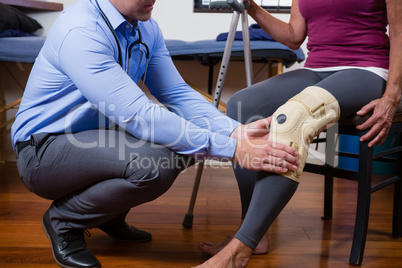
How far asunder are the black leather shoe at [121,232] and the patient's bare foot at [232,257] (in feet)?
1.50

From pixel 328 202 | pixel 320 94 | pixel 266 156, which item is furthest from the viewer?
pixel 328 202

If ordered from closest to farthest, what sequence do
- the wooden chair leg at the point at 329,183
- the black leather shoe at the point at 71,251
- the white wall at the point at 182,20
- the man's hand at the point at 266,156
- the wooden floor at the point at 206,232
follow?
1. the man's hand at the point at 266,156
2. the black leather shoe at the point at 71,251
3. the wooden floor at the point at 206,232
4. the wooden chair leg at the point at 329,183
5. the white wall at the point at 182,20

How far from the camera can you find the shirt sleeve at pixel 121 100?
1186 millimetres

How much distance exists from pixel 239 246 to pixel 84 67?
598 millimetres

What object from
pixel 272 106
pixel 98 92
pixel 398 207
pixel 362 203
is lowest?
pixel 398 207

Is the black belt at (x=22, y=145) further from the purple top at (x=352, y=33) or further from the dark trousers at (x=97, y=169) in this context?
the purple top at (x=352, y=33)

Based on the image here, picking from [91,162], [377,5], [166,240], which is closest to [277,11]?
[377,5]

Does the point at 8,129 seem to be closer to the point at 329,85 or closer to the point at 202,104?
the point at 202,104

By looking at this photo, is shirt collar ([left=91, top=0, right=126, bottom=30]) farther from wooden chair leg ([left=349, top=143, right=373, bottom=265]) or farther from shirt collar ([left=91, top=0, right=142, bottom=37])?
wooden chair leg ([left=349, top=143, right=373, bottom=265])

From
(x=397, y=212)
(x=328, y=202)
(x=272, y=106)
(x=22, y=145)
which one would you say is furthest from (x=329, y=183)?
(x=22, y=145)

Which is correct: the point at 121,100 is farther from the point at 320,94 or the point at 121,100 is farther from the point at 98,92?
the point at 320,94

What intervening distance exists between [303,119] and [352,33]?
424 millimetres

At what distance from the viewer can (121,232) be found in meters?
1.58

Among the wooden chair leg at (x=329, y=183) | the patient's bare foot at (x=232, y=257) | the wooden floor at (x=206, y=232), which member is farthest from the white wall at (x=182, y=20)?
the patient's bare foot at (x=232, y=257)
